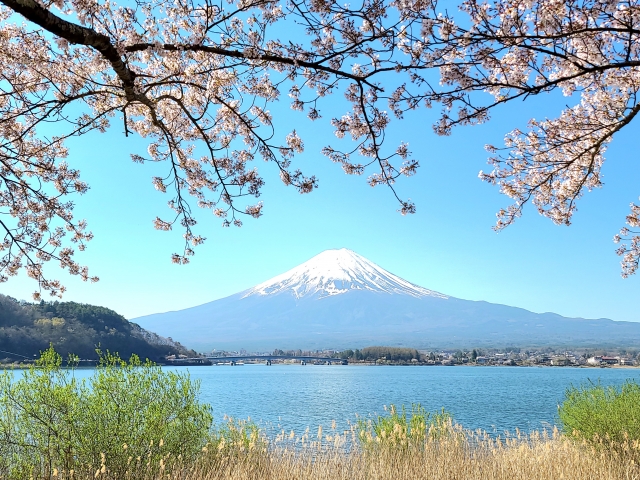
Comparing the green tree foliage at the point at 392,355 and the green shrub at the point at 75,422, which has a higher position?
the green shrub at the point at 75,422

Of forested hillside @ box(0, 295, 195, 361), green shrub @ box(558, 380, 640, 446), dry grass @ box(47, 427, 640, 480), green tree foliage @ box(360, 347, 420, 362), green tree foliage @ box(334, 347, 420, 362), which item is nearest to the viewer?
dry grass @ box(47, 427, 640, 480)

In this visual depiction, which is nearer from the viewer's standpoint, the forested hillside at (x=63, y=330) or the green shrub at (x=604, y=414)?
the green shrub at (x=604, y=414)

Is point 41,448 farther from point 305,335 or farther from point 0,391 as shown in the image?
point 305,335

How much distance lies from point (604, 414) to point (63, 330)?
38.6m

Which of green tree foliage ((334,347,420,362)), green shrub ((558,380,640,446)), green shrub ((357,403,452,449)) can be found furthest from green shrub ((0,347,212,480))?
green tree foliage ((334,347,420,362))

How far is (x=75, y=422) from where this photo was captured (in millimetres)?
4398

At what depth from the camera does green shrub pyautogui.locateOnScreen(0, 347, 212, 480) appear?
4.29 meters

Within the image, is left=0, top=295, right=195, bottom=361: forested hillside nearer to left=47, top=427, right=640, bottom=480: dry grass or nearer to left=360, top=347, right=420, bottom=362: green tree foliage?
left=47, top=427, right=640, bottom=480: dry grass

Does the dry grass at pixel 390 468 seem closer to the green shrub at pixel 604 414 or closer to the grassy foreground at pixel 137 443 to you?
the grassy foreground at pixel 137 443

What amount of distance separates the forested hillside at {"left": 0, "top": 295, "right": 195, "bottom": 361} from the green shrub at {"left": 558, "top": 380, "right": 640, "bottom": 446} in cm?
2984

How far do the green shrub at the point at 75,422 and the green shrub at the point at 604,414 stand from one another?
205 inches

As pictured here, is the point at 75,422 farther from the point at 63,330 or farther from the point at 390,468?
the point at 63,330

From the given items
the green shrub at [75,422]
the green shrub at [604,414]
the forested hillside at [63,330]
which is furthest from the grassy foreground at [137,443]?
the forested hillside at [63,330]

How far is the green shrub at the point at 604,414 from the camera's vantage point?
620 centimetres
